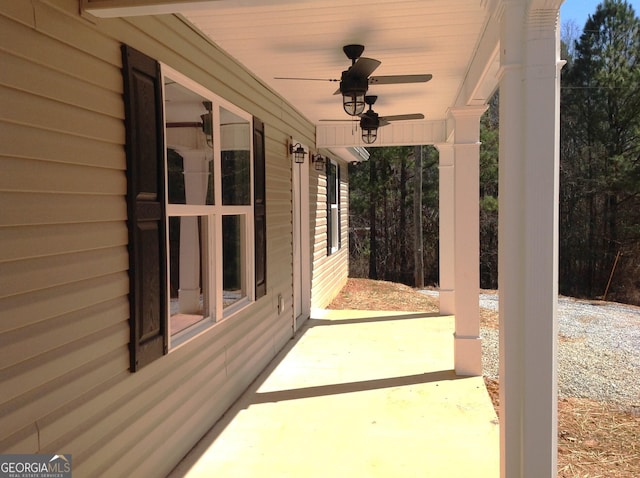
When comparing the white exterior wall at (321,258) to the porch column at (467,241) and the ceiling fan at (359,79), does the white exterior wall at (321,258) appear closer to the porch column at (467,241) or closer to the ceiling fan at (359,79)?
the porch column at (467,241)

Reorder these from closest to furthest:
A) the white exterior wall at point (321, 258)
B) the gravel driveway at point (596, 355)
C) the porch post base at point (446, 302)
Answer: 1. the gravel driveway at point (596, 355)
2. the porch post base at point (446, 302)
3. the white exterior wall at point (321, 258)

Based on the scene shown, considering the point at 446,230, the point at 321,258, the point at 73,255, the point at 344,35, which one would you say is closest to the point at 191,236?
the point at 73,255

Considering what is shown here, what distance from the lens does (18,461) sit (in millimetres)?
1765

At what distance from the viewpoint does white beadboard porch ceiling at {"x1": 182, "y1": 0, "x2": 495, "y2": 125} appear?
2.99 metres

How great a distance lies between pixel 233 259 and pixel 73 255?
208cm

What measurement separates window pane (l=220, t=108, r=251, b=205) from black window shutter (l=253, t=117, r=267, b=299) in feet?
0.48

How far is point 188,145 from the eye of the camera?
318 cm

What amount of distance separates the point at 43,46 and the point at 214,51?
1.89 meters

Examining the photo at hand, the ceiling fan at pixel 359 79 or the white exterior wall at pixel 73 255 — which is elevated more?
the ceiling fan at pixel 359 79

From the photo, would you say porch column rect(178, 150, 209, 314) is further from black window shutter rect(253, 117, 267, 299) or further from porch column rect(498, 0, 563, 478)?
porch column rect(498, 0, 563, 478)

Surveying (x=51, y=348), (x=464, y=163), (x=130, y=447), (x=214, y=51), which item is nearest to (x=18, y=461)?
(x=51, y=348)

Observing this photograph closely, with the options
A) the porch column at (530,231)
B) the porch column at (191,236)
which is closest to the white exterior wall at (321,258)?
the porch column at (191,236)

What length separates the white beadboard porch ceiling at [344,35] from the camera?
299 cm

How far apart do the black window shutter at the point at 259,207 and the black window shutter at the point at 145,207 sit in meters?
1.80
